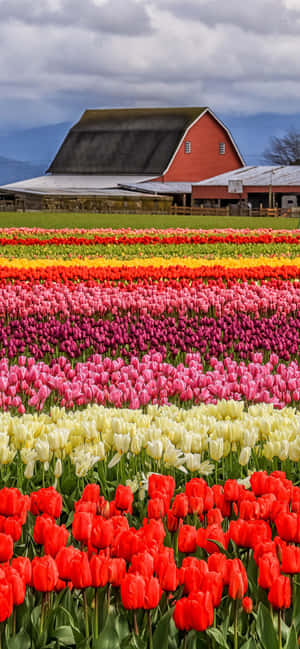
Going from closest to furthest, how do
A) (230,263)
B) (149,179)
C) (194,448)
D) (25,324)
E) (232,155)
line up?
(194,448), (25,324), (230,263), (149,179), (232,155)

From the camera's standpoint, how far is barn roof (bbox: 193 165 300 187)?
64.0m

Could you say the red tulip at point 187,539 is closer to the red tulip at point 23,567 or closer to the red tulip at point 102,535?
the red tulip at point 102,535

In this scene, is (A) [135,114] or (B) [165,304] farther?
(A) [135,114]

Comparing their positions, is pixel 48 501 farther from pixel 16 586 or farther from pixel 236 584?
pixel 236 584

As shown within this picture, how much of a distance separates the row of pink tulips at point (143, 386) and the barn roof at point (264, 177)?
58.7m

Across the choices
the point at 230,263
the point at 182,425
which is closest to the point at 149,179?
the point at 230,263

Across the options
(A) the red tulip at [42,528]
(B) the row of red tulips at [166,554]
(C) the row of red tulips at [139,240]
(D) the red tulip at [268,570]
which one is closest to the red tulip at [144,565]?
(B) the row of red tulips at [166,554]

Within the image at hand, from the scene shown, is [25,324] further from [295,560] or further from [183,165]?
[183,165]

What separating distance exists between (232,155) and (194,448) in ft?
258

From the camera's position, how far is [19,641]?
2566 millimetres

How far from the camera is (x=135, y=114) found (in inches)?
3164

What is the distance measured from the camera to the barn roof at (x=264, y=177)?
64000 millimetres

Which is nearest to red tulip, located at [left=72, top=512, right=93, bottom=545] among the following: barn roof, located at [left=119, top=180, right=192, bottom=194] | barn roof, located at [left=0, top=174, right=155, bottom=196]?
barn roof, located at [left=0, top=174, right=155, bottom=196]

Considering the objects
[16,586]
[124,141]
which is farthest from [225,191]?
[16,586]
